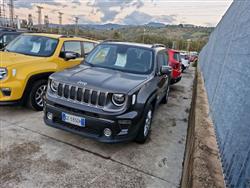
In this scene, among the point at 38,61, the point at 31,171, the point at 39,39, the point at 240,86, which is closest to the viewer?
the point at 240,86

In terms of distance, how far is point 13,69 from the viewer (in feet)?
15.7

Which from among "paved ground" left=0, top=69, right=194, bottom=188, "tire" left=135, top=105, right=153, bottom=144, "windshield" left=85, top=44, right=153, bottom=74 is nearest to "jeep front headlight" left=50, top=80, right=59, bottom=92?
"paved ground" left=0, top=69, right=194, bottom=188

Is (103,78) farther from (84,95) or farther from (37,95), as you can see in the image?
(37,95)

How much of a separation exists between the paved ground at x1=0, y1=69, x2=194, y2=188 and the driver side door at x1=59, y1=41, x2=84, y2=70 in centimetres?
171

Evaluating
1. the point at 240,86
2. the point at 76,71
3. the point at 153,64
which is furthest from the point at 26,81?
the point at 240,86

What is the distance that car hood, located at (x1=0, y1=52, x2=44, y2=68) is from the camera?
482 cm

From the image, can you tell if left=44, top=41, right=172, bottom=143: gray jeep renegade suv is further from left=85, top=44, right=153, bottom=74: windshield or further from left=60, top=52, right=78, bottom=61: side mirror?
left=60, top=52, right=78, bottom=61: side mirror

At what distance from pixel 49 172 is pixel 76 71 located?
6.26 ft

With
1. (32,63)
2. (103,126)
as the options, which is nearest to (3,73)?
(32,63)

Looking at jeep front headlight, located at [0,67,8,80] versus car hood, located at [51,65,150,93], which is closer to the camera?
car hood, located at [51,65,150,93]

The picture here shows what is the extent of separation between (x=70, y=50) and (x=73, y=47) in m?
0.21

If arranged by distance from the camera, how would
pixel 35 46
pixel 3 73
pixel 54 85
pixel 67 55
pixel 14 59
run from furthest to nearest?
pixel 35 46 → pixel 67 55 → pixel 14 59 → pixel 3 73 → pixel 54 85

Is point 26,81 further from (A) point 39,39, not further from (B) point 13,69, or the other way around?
(A) point 39,39

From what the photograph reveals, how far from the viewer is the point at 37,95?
215 inches
